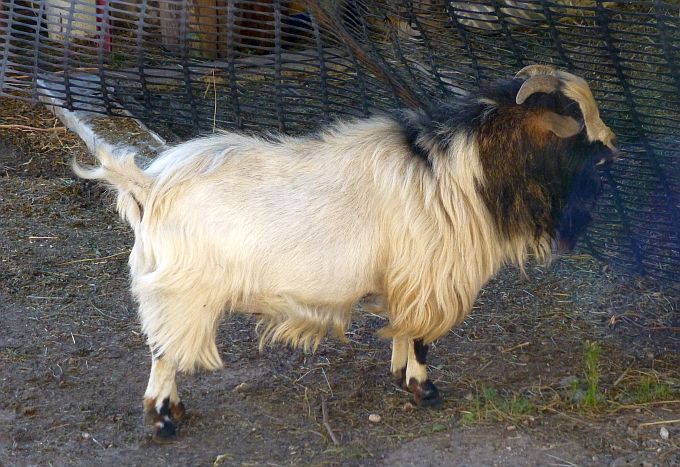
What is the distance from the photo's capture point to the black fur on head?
12.5 feet

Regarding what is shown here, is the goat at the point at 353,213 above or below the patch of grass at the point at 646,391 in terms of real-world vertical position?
above

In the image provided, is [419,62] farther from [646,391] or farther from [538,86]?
[646,391]

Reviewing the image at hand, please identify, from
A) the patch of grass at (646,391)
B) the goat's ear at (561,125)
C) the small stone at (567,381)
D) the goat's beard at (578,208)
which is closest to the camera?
the goat's ear at (561,125)

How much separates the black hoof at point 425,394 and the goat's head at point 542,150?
77 centimetres

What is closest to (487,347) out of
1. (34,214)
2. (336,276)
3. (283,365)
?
(283,365)

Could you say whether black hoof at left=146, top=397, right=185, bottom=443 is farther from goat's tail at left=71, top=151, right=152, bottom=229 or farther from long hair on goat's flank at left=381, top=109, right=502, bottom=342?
long hair on goat's flank at left=381, top=109, right=502, bottom=342

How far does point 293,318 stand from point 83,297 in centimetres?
182

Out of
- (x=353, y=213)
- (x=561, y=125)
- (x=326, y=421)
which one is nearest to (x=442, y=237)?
(x=353, y=213)

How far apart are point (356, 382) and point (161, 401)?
94 centimetres

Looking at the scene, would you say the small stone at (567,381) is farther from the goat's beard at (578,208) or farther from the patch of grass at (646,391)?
the goat's beard at (578,208)

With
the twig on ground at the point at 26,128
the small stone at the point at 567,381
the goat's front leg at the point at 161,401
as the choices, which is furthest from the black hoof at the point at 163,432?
the twig on ground at the point at 26,128

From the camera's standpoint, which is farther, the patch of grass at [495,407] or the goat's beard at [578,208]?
the patch of grass at [495,407]

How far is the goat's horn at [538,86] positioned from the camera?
368 cm

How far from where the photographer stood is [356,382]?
4.41 metres
